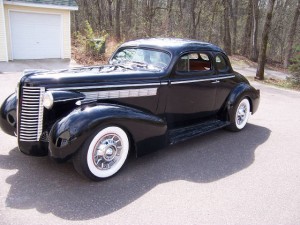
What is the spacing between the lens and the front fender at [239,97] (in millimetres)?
5434

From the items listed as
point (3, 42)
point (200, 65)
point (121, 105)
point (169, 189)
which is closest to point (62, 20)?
point (3, 42)

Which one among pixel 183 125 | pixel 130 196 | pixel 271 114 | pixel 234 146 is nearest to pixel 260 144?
pixel 234 146

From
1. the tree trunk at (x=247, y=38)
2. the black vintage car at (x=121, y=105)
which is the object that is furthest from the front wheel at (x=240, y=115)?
the tree trunk at (x=247, y=38)

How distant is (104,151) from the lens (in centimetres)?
350

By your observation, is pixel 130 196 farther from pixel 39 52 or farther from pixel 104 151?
pixel 39 52

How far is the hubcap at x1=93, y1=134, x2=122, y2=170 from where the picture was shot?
3.46 m

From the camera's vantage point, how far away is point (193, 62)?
16.2 feet

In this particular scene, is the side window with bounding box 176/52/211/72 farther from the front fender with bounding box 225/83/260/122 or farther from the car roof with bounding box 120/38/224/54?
the front fender with bounding box 225/83/260/122

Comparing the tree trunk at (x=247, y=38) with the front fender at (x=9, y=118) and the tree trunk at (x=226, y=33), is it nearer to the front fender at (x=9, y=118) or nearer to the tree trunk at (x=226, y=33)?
the tree trunk at (x=226, y=33)

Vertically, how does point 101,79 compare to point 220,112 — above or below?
above

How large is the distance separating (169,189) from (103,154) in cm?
91

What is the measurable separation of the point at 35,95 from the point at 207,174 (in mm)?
2438

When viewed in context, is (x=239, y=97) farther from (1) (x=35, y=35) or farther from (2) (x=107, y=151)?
(1) (x=35, y=35)

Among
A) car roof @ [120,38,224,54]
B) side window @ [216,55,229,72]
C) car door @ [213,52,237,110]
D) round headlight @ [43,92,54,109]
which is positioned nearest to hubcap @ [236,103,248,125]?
car door @ [213,52,237,110]
